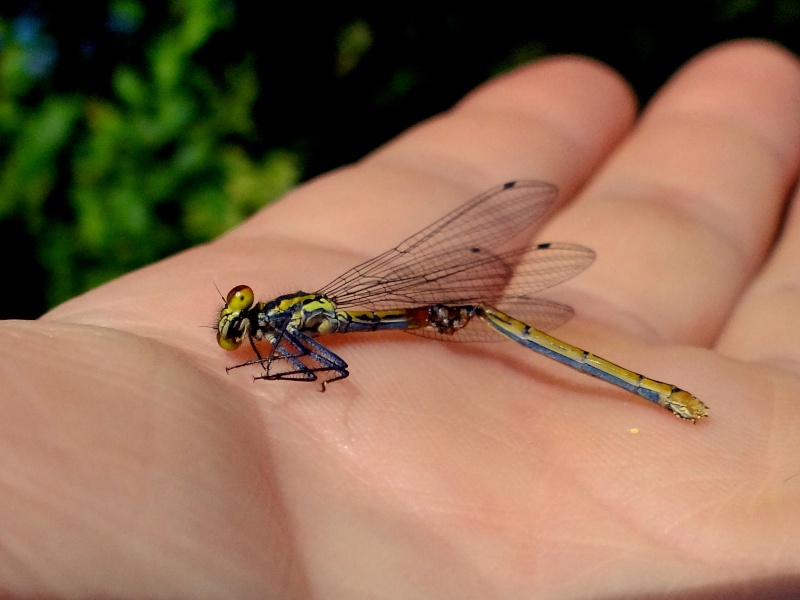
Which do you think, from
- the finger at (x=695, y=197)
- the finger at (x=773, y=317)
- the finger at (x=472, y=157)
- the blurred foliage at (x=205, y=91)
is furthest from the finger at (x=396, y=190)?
the finger at (x=773, y=317)

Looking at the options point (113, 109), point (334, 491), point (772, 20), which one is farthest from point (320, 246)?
point (772, 20)

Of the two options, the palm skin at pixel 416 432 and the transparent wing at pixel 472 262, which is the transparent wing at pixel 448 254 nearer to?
the transparent wing at pixel 472 262

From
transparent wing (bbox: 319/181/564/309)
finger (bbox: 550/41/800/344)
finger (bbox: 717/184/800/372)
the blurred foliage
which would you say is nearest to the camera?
finger (bbox: 717/184/800/372)

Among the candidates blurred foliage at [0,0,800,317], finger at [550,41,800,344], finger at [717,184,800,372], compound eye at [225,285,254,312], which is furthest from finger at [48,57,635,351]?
finger at [717,184,800,372]

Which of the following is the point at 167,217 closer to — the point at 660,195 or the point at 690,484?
the point at 660,195

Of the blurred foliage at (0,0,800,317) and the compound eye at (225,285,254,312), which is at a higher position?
the blurred foliage at (0,0,800,317)

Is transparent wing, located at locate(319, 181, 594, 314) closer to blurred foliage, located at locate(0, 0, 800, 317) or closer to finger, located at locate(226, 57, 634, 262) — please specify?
finger, located at locate(226, 57, 634, 262)

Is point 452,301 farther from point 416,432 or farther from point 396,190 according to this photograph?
point 416,432

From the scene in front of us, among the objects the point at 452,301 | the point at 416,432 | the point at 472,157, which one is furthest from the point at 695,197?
the point at 416,432
